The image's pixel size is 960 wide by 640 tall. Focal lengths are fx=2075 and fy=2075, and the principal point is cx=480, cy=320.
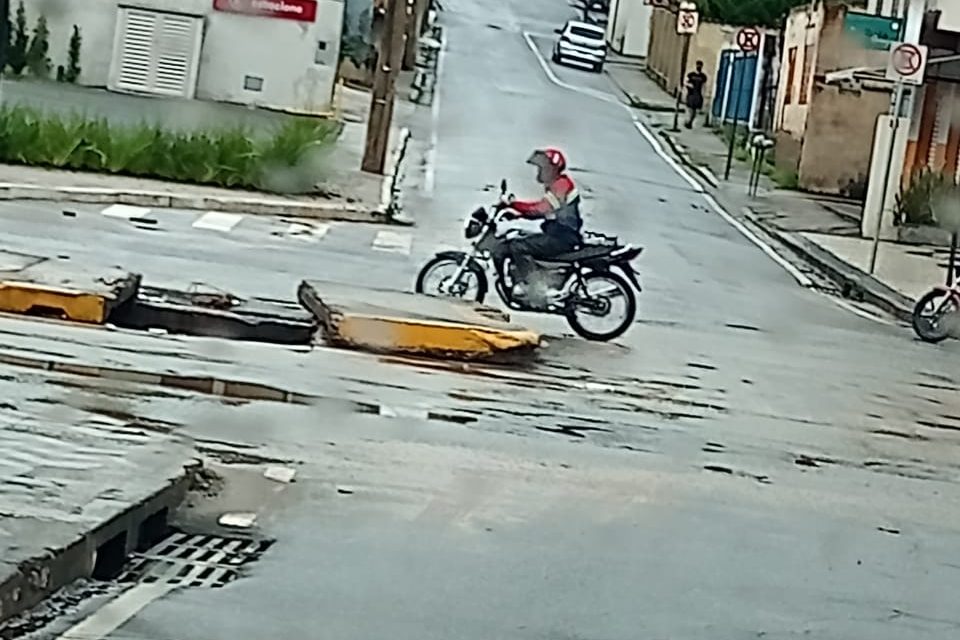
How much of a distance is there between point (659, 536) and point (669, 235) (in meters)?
20.9

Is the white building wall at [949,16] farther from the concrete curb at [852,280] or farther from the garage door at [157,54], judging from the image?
the garage door at [157,54]

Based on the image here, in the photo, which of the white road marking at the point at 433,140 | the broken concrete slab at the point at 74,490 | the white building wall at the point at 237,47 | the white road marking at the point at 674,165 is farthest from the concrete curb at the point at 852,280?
the broken concrete slab at the point at 74,490

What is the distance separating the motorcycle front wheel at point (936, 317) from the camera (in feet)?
68.1

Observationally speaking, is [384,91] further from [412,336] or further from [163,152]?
[412,336]

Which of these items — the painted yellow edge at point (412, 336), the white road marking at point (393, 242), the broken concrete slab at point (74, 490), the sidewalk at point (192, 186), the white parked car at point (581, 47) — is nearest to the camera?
the broken concrete slab at point (74, 490)

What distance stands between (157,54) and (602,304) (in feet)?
84.7


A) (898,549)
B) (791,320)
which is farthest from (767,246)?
(898,549)

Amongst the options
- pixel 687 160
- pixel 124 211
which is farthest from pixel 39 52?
pixel 124 211

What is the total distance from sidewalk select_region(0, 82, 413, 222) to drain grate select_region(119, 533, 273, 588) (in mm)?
16600

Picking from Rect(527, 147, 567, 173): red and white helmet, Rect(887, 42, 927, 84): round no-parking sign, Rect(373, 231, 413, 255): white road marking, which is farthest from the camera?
Rect(887, 42, 927, 84): round no-parking sign

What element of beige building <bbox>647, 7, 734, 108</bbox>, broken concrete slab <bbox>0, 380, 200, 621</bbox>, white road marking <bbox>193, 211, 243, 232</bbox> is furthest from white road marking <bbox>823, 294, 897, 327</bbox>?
beige building <bbox>647, 7, 734, 108</bbox>

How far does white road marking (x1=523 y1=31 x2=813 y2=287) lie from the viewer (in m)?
28.5

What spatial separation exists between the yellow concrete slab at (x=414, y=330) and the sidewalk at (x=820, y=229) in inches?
364

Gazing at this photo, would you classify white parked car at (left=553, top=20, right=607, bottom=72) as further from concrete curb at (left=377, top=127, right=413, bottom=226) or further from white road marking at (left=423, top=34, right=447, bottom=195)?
concrete curb at (left=377, top=127, right=413, bottom=226)
